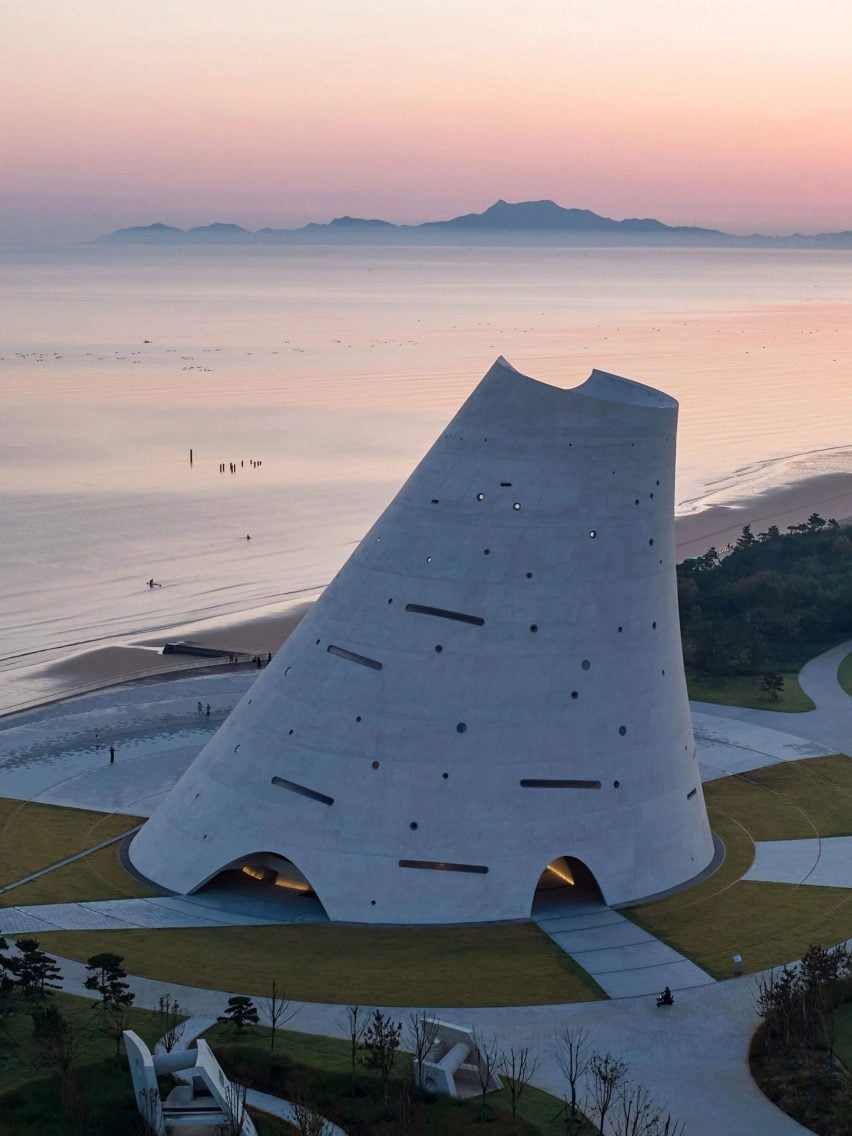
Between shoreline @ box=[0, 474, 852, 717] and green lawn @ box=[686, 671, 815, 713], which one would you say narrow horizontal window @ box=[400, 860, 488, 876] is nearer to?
green lawn @ box=[686, 671, 815, 713]

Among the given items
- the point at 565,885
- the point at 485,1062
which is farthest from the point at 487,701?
the point at 485,1062

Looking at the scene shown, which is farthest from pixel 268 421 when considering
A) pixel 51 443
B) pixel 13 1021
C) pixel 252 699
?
pixel 13 1021

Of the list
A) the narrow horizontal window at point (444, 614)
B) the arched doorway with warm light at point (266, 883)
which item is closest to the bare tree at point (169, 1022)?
the arched doorway with warm light at point (266, 883)

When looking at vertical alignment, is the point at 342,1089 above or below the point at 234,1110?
below

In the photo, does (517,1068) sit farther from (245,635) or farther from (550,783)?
(245,635)

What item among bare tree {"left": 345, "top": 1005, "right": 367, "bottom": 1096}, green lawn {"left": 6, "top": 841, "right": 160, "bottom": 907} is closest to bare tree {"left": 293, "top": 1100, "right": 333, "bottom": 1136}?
bare tree {"left": 345, "top": 1005, "right": 367, "bottom": 1096}

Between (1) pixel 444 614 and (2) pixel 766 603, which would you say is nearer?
(1) pixel 444 614

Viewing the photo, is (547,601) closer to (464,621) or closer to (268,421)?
(464,621)
